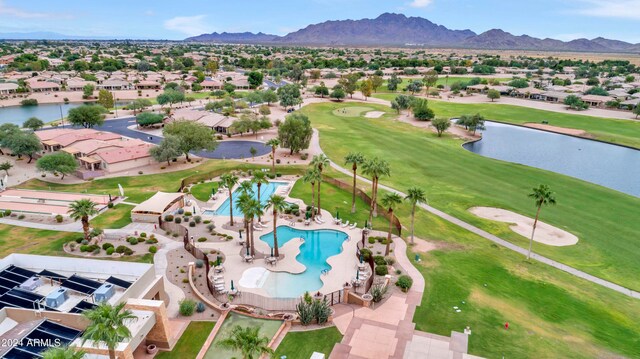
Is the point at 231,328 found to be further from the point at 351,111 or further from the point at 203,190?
the point at 351,111

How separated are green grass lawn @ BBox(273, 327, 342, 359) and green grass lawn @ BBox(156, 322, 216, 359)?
21.2 ft

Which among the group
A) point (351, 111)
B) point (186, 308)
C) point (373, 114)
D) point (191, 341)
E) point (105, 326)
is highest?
point (105, 326)

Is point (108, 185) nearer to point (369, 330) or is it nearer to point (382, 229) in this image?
point (382, 229)

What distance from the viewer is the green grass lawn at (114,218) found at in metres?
54.2

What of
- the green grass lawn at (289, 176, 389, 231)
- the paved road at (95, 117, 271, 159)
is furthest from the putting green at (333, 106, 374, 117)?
the green grass lawn at (289, 176, 389, 231)

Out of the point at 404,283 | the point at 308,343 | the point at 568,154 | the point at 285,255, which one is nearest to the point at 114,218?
the point at 285,255

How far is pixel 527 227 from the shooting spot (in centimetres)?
5725

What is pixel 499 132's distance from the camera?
123 m

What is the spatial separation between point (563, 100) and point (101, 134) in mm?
167817

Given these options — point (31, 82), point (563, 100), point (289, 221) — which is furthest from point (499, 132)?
point (31, 82)

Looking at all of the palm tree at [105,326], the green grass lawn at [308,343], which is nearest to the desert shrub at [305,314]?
the green grass lawn at [308,343]

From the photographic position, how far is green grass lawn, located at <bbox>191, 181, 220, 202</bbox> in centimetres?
6522

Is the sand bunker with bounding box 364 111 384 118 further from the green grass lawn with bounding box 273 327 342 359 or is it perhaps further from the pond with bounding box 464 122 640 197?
the green grass lawn with bounding box 273 327 342 359

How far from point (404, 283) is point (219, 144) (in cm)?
7015
